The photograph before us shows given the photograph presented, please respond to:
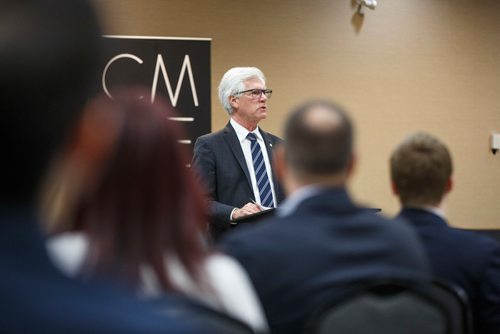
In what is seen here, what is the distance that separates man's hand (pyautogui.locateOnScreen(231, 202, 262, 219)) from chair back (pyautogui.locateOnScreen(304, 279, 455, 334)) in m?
2.50

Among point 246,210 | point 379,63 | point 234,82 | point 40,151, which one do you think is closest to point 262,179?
point 246,210

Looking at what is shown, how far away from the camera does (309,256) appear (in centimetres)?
180

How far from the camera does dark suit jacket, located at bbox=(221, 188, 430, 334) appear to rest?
1.78 meters

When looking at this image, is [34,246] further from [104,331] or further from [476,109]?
[476,109]

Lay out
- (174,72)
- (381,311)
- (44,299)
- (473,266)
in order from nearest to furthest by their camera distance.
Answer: (44,299) < (381,311) < (473,266) < (174,72)

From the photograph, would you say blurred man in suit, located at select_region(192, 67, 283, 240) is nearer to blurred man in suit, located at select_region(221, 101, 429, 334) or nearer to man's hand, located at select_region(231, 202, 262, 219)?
man's hand, located at select_region(231, 202, 262, 219)

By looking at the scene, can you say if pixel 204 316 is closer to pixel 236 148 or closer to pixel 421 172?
pixel 421 172

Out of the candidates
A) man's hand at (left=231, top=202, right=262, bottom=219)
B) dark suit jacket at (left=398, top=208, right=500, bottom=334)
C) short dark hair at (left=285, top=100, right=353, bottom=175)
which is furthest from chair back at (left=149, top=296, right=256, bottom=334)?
man's hand at (left=231, top=202, right=262, bottom=219)

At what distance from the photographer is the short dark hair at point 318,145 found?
207 cm

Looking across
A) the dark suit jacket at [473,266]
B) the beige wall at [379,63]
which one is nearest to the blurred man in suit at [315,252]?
the dark suit jacket at [473,266]

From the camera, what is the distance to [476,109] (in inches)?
304

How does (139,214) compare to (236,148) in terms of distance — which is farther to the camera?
(236,148)

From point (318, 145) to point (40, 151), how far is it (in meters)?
1.57

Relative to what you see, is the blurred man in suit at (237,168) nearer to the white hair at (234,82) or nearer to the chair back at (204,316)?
the white hair at (234,82)
